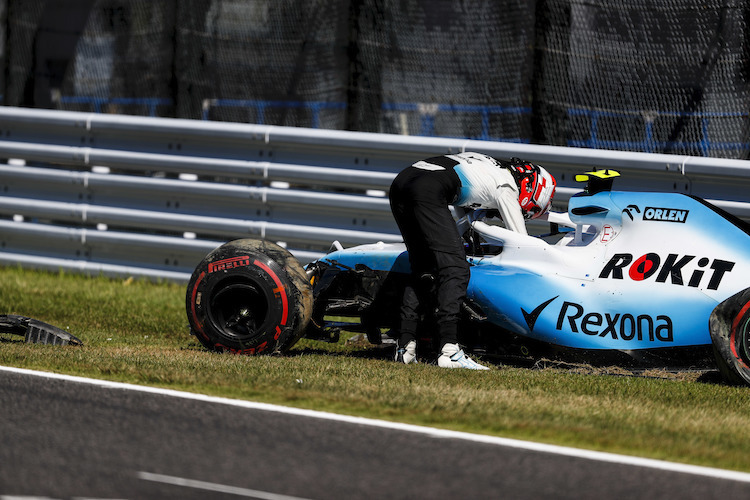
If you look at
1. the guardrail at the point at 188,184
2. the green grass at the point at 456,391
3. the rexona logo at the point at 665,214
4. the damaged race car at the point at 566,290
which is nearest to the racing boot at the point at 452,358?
the green grass at the point at 456,391

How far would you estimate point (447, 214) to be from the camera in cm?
725

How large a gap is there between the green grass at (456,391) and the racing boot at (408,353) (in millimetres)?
105

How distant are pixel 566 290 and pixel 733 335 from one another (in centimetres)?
108

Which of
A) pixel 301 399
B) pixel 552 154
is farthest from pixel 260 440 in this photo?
pixel 552 154

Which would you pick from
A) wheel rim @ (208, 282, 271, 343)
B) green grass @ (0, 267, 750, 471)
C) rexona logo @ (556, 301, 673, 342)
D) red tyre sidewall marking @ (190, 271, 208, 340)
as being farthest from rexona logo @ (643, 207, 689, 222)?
red tyre sidewall marking @ (190, 271, 208, 340)

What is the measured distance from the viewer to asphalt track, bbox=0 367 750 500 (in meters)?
4.19

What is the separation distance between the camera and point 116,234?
10930 mm

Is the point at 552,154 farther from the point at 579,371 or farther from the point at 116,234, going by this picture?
the point at 116,234

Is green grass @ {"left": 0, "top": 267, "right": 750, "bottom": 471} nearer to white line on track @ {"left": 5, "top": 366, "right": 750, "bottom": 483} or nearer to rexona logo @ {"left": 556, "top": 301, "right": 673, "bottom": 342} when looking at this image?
white line on track @ {"left": 5, "top": 366, "right": 750, "bottom": 483}

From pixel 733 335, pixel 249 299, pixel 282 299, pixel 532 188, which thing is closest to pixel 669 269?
pixel 733 335

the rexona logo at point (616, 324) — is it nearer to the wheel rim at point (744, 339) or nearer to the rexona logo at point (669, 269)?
A: the rexona logo at point (669, 269)

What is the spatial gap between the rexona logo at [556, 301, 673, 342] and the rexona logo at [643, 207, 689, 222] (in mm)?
630

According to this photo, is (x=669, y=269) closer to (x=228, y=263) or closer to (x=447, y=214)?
(x=447, y=214)

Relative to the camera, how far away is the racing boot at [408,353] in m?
7.40
